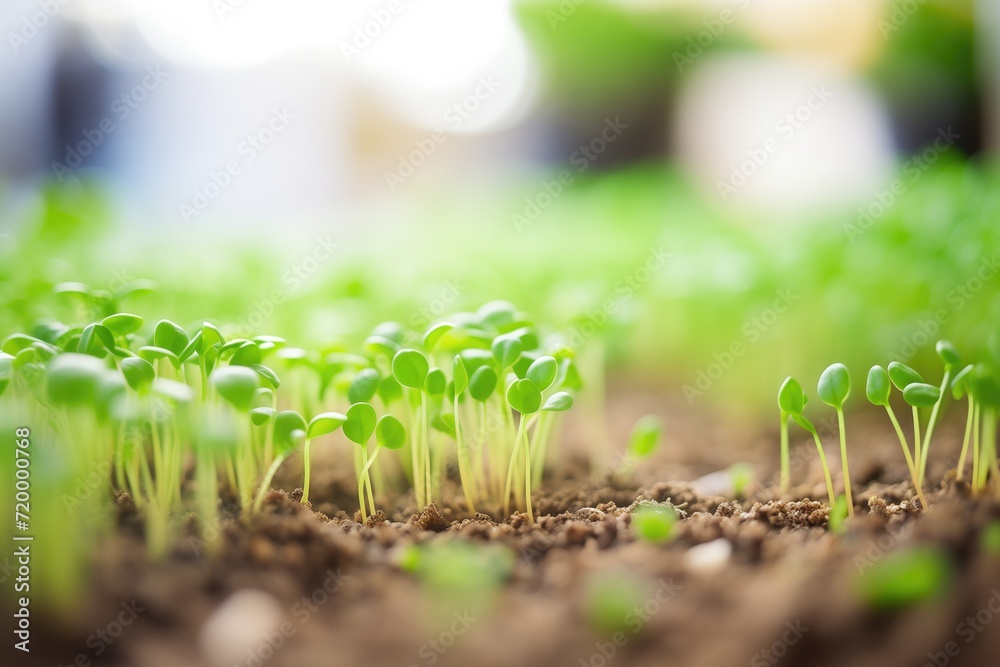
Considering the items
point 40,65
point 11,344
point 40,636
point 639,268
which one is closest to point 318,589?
point 40,636

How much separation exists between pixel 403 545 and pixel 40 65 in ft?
10.7

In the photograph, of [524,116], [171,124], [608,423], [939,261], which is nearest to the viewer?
[939,261]

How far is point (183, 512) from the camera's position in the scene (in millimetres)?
888

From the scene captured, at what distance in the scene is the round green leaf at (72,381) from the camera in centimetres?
64

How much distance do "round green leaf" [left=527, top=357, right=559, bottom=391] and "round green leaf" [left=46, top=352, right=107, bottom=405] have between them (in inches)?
19.4

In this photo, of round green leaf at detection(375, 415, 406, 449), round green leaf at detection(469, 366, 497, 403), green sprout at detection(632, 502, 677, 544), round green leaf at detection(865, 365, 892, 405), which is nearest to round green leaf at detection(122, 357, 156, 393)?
round green leaf at detection(375, 415, 406, 449)

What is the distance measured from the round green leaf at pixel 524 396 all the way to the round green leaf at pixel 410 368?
125mm

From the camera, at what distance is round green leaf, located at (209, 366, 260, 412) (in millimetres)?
706

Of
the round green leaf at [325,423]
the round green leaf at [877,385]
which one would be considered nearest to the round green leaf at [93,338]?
the round green leaf at [325,423]

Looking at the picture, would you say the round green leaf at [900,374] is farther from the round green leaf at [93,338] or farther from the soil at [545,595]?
the round green leaf at [93,338]

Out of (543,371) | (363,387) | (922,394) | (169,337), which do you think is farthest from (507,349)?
(922,394)

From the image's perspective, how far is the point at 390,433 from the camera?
0.90 m

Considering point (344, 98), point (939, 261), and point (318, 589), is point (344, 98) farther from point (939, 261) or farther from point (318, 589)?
point (318, 589)

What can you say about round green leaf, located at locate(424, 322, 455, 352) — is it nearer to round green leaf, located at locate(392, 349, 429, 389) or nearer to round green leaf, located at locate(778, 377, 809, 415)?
round green leaf, located at locate(392, 349, 429, 389)
